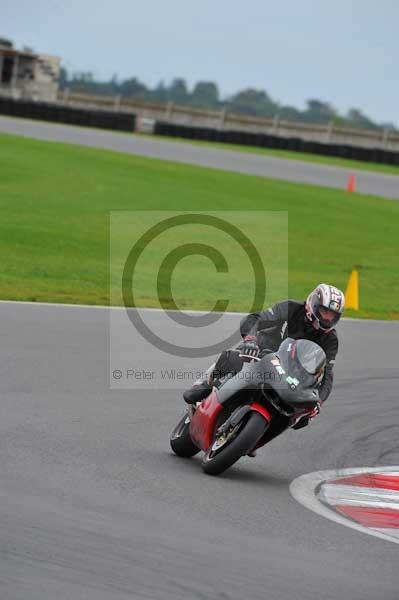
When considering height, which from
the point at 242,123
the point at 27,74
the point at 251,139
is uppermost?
the point at 27,74

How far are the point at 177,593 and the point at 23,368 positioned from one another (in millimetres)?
6003

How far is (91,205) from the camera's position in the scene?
27.3m

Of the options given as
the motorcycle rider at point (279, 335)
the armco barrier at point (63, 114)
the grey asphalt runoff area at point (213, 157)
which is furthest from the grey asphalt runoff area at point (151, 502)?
the armco barrier at point (63, 114)

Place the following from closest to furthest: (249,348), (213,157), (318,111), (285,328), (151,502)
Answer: (151,502) → (249,348) → (285,328) → (213,157) → (318,111)

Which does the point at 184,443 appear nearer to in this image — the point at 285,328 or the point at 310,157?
the point at 285,328

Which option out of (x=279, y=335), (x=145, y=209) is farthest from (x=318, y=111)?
(x=279, y=335)

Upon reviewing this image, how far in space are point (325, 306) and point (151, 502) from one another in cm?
202

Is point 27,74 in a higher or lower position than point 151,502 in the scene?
higher

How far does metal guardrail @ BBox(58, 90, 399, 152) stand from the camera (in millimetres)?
53844

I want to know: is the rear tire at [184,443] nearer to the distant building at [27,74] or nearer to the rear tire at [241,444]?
the rear tire at [241,444]

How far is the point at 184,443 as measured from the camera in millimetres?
8484

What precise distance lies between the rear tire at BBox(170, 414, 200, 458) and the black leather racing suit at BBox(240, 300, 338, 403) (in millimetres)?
857

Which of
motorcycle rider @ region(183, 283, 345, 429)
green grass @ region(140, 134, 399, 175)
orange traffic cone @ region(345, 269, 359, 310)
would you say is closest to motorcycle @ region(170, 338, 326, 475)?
motorcycle rider @ region(183, 283, 345, 429)

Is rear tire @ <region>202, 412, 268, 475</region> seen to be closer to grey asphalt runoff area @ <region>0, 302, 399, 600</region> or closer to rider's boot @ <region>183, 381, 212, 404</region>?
grey asphalt runoff area @ <region>0, 302, 399, 600</region>
